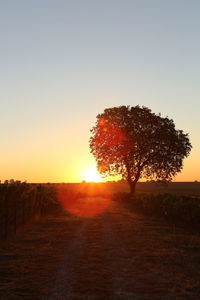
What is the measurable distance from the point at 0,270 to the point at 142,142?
49008 mm

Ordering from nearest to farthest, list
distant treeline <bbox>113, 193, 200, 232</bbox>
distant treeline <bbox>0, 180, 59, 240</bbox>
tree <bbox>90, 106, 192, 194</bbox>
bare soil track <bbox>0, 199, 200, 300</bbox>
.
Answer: bare soil track <bbox>0, 199, 200, 300</bbox> → distant treeline <bbox>0, 180, 59, 240</bbox> → distant treeline <bbox>113, 193, 200, 232</bbox> → tree <bbox>90, 106, 192, 194</bbox>

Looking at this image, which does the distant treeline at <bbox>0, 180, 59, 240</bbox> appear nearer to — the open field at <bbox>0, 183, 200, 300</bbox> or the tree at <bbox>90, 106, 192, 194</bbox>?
the open field at <bbox>0, 183, 200, 300</bbox>

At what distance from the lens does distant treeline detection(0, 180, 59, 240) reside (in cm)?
2569

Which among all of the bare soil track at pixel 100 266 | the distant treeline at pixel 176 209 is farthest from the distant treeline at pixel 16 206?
the distant treeline at pixel 176 209

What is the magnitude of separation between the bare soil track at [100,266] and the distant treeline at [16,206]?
1.57 m

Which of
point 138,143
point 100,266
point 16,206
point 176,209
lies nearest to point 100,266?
point 100,266

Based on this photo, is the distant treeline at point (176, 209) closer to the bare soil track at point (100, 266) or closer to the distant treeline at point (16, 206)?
the bare soil track at point (100, 266)

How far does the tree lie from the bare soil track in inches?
1481

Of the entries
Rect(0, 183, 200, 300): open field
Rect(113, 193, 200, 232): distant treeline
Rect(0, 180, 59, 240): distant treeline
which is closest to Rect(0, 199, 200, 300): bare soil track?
Rect(0, 183, 200, 300): open field

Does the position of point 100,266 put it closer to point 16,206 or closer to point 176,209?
point 16,206

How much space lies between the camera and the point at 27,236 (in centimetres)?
2469

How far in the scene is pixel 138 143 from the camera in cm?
6256

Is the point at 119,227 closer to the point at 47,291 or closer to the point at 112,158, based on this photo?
the point at 47,291

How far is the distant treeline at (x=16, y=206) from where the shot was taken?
25.7 meters
